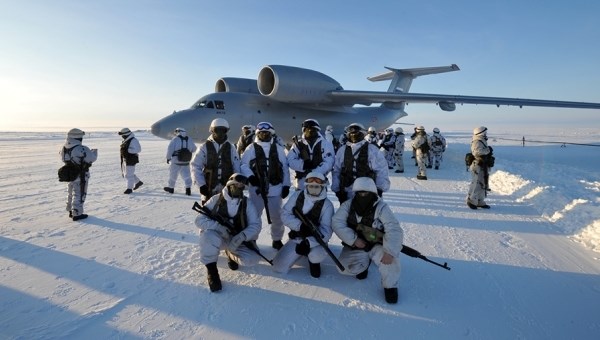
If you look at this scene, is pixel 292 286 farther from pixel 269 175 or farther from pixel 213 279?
pixel 269 175

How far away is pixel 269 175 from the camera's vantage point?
4.84 meters

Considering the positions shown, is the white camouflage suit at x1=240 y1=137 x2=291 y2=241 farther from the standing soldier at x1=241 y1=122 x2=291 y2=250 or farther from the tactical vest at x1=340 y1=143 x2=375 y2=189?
the tactical vest at x1=340 y1=143 x2=375 y2=189

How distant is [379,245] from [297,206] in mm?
1116

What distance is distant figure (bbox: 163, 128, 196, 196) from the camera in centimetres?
825

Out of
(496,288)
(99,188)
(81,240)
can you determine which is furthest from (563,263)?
(99,188)

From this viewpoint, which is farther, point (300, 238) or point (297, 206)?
point (297, 206)

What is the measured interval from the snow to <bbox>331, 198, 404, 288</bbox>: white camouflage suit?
237mm

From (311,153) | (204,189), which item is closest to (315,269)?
(311,153)

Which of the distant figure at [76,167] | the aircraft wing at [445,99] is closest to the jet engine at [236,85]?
the aircraft wing at [445,99]

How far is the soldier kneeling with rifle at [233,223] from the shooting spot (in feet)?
12.2

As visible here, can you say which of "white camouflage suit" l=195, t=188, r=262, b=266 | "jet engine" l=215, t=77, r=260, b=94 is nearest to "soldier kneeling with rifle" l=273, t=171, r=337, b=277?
"white camouflage suit" l=195, t=188, r=262, b=266

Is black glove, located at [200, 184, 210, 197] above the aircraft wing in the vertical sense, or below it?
below

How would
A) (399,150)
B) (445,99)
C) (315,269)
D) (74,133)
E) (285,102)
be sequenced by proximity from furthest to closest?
(285,102)
(445,99)
(399,150)
(74,133)
(315,269)

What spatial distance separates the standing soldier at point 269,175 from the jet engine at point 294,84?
7542 mm
